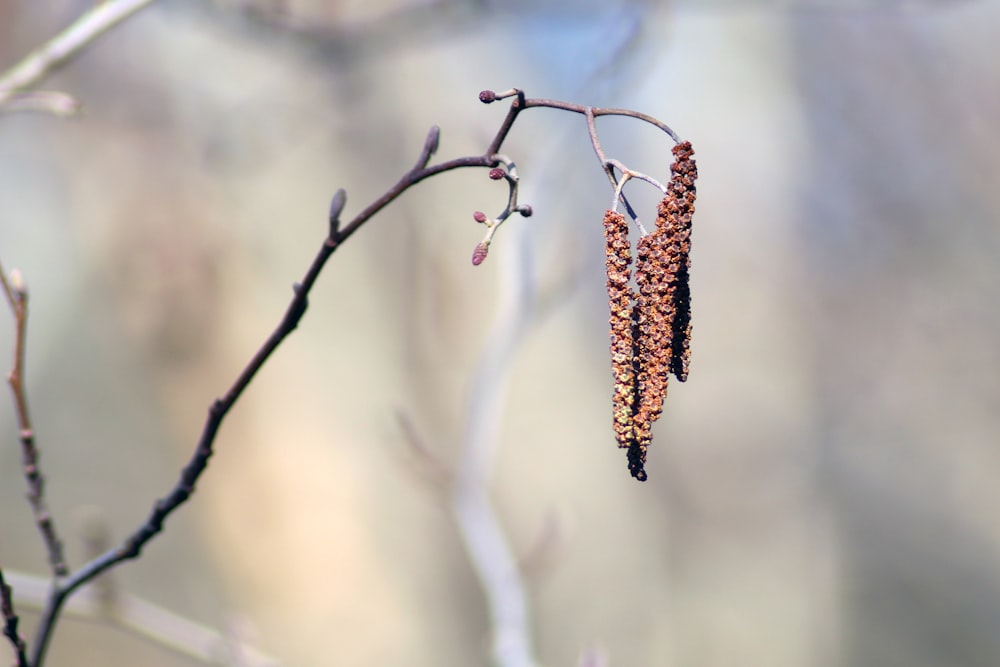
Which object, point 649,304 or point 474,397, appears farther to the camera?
point 474,397

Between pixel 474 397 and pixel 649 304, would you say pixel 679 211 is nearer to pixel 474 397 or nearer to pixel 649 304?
pixel 649 304

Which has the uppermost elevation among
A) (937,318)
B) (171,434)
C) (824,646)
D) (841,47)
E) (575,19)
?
(841,47)

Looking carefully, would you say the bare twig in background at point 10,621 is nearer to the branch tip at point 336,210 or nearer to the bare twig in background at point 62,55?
the branch tip at point 336,210

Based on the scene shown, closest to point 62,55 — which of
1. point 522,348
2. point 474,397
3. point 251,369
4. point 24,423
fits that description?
point 24,423

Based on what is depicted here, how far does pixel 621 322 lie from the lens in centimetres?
68

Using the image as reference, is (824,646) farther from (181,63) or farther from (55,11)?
(55,11)

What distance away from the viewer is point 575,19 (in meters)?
2.82

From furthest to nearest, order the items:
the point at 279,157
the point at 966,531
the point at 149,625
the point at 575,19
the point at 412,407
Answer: the point at 966,531, the point at 412,407, the point at 279,157, the point at 575,19, the point at 149,625

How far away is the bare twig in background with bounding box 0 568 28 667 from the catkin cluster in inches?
23.1

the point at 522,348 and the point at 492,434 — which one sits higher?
the point at 522,348

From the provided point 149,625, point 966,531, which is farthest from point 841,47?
point 149,625

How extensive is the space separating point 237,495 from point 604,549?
2.22 m

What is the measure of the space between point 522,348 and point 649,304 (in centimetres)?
233

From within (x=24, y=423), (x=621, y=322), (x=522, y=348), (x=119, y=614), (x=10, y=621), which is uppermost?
(x=522, y=348)
